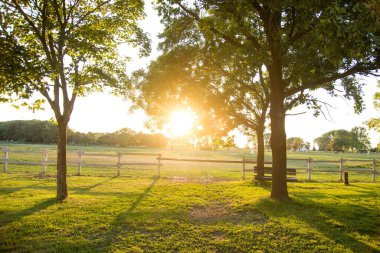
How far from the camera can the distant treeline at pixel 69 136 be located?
126438mm

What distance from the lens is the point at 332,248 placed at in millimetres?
6605

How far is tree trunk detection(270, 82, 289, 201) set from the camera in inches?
438

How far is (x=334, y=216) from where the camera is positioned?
905 cm

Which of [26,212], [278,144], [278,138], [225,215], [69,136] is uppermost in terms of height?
[69,136]

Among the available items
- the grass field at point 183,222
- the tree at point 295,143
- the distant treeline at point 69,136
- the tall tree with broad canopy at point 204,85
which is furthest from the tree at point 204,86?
the tree at point 295,143

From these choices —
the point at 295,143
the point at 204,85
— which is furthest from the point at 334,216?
the point at 295,143

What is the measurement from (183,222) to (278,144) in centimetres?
530

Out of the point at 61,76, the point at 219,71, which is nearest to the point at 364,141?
the point at 219,71

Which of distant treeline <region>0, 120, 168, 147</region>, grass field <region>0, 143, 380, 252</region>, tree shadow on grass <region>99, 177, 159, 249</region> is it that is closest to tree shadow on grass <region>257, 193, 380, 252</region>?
grass field <region>0, 143, 380, 252</region>

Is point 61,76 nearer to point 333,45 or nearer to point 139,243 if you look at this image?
point 139,243

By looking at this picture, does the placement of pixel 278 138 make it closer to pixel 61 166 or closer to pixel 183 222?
pixel 183 222

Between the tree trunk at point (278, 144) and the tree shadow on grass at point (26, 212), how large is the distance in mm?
8812

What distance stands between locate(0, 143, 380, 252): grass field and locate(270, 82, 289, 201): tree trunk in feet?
2.06

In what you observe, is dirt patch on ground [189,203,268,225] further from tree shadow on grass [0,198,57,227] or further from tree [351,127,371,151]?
tree [351,127,371,151]
